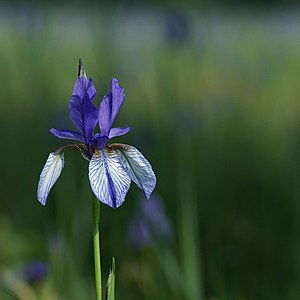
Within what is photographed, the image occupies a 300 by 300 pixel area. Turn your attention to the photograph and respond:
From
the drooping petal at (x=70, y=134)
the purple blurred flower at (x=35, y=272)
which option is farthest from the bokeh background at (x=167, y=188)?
the drooping petal at (x=70, y=134)

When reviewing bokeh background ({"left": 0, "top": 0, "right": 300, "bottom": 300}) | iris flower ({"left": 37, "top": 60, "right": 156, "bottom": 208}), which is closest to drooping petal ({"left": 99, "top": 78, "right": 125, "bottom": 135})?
iris flower ({"left": 37, "top": 60, "right": 156, "bottom": 208})

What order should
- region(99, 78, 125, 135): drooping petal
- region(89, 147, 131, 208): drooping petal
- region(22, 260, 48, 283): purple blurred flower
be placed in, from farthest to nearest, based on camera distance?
region(22, 260, 48, 283): purple blurred flower < region(99, 78, 125, 135): drooping petal < region(89, 147, 131, 208): drooping petal

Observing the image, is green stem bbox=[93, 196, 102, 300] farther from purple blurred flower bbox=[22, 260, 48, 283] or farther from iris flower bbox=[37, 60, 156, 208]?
purple blurred flower bbox=[22, 260, 48, 283]

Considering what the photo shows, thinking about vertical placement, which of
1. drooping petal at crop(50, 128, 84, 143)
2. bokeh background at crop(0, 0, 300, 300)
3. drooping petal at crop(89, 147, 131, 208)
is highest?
drooping petal at crop(50, 128, 84, 143)

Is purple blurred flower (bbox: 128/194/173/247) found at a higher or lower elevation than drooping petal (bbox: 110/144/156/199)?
lower

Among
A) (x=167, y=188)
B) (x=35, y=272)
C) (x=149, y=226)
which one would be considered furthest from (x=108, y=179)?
(x=167, y=188)

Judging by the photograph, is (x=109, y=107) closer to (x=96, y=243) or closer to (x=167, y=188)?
(x=96, y=243)
